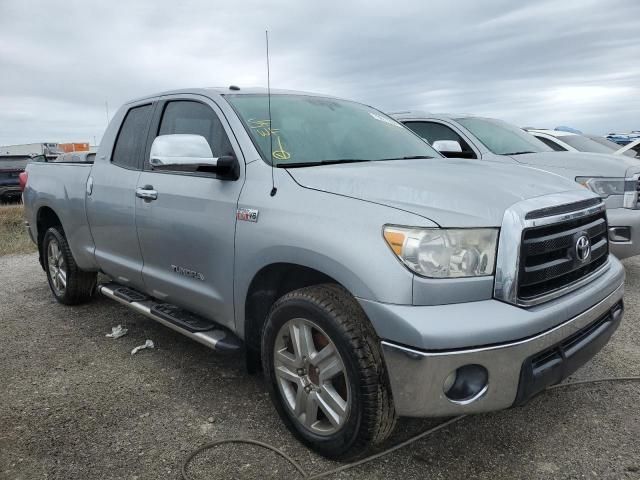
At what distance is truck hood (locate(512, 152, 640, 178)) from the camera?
530 cm

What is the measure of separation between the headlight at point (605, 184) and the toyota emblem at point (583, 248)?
Answer: 9.94ft

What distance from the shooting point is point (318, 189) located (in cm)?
256

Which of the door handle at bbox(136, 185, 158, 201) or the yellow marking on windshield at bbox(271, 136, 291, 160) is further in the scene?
the door handle at bbox(136, 185, 158, 201)

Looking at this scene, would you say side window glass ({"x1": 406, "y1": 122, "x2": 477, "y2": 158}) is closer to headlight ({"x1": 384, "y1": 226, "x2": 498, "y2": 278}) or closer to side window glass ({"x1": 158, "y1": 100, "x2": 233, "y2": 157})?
side window glass ({"x1": 158, "y1": 100, "x2": 233, "y2": 157})

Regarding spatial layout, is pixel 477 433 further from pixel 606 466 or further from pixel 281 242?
pixel 281 242

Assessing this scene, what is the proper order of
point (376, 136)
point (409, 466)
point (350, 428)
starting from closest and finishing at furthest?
point (350, 428)
point (409, 466)
point (376, 136)

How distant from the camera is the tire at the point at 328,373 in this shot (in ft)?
7.43

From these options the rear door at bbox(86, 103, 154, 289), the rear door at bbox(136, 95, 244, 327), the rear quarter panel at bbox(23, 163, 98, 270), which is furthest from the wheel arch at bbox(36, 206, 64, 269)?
the rear door at bbox(136, 95, 244, 327)

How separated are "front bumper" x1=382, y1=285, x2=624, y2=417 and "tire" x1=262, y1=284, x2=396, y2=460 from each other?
0.38ft

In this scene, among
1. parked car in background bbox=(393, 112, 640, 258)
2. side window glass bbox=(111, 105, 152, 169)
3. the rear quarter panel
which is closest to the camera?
side window glass bbox=(111, 105, 152, 169)

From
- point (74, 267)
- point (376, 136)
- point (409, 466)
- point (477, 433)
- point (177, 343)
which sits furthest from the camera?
point (74, 267)

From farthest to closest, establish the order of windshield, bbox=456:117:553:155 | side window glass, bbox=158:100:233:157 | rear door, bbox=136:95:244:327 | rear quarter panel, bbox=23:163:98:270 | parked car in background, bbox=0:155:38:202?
parked car in background, bbox=0:155:38:202 < windshield, bbox=456:117:553:155 < rear quarter panel, bbox=23:163:98:270 < side window glass, bbox=158:100:233:157 < rear door, bbox=136:95:244:327

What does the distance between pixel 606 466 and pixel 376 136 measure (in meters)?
2.17

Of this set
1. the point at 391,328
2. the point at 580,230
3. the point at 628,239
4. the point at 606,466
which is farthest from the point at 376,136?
the point at 628,239
